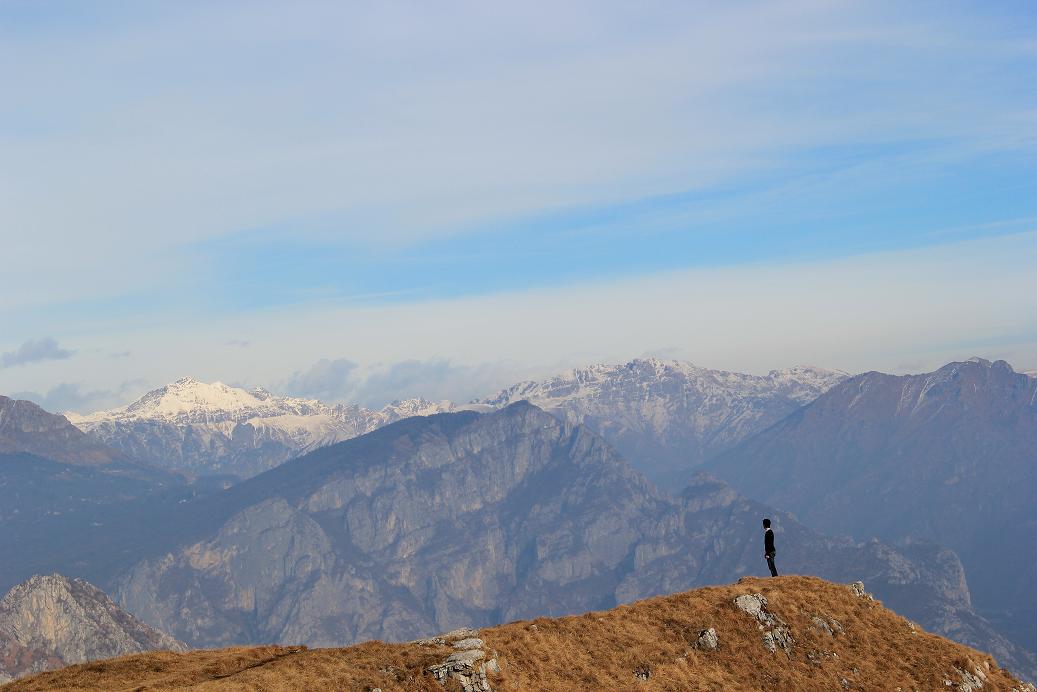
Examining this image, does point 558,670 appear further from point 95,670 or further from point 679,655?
point 95,670

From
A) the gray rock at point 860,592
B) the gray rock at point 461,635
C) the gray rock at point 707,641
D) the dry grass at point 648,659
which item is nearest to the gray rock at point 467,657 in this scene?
the dry grass at point 648,659

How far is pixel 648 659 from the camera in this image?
7125 centimetres

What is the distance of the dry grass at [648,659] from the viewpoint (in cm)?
6322

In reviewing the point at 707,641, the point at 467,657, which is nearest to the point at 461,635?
the point at 467,657

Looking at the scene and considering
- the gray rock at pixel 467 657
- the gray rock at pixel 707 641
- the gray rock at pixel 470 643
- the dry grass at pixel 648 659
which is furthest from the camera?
the gray rock at pixel 707 641

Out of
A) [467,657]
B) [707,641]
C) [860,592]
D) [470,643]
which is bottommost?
[860,592]

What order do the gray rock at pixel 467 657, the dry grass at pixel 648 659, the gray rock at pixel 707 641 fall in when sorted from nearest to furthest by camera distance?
the dry grass at pixel 648 659 → the gray rock at pixel 467 657 → the gray rock at pixel 707 641

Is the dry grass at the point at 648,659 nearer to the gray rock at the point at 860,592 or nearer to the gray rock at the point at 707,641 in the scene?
the gray rock at the point at 707,641

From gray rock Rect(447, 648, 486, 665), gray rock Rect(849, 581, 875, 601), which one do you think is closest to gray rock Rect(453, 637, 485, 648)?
gray rock Rect(447, 648, 486, 665)

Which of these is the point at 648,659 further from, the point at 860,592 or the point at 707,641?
the point at 860,592

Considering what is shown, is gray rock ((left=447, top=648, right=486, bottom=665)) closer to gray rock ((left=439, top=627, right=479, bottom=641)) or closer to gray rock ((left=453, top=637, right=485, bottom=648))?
gray rock ((left=453, top=637, right=485, bottom=648))

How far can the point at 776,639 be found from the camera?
7669cm

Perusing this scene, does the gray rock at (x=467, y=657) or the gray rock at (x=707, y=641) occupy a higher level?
the gray rock at (x=467, y=657)

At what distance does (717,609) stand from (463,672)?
2520 centimetres
